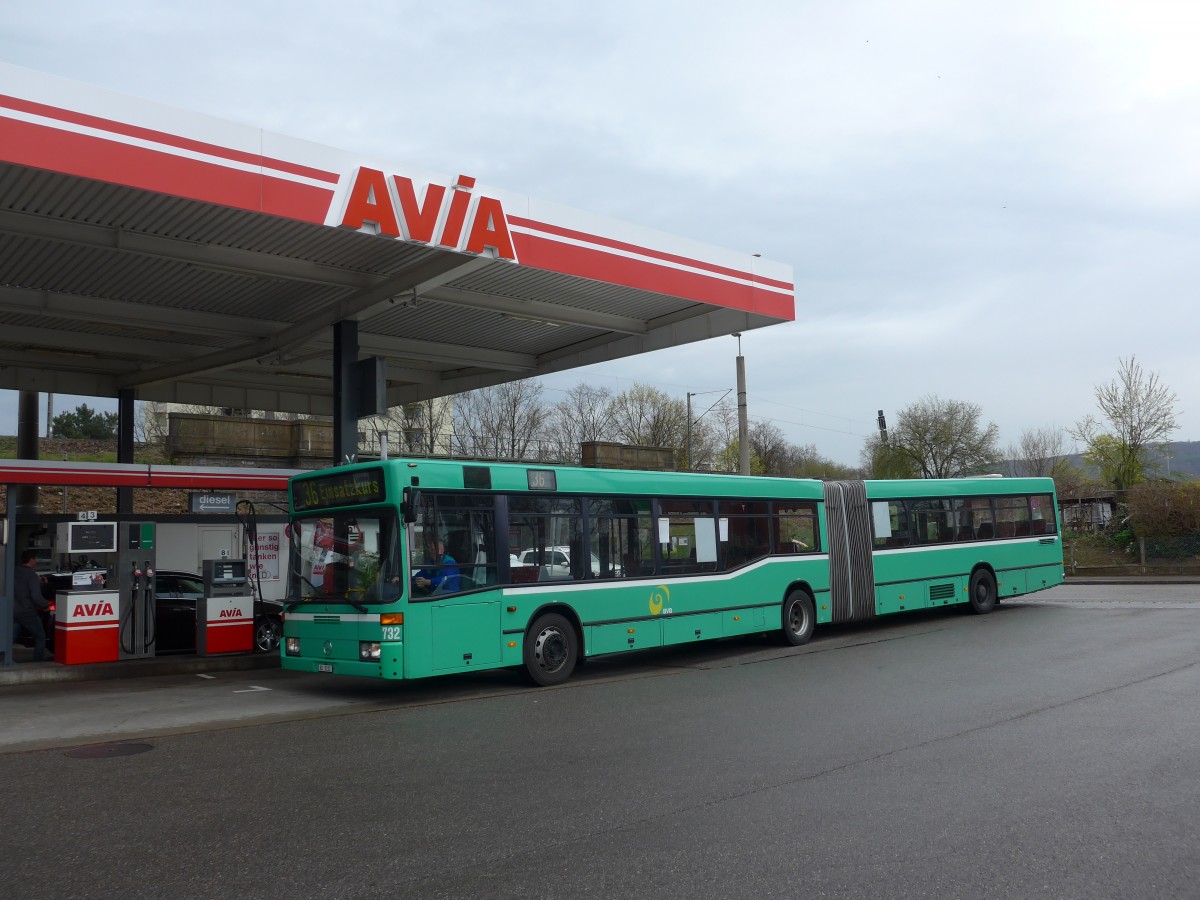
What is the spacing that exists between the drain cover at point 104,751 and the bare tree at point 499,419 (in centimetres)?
4166

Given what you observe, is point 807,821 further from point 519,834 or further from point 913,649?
point 913,649

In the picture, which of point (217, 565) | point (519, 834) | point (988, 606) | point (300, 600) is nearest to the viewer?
point (519, 834)

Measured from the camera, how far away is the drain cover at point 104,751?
847 centimetres

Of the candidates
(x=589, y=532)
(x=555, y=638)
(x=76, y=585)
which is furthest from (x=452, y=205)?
(x=76, y=585)

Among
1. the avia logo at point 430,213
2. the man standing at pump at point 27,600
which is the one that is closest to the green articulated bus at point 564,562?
the avia logo at point 430,213

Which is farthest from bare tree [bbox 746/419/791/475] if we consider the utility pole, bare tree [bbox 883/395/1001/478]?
the utility pole

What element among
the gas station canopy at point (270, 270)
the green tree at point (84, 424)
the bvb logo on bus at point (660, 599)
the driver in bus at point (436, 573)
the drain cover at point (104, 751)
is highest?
the green tree at point (84, 424)

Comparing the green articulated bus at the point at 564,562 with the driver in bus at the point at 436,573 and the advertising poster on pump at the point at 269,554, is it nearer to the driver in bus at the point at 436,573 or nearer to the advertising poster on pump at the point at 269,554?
the driver in bus at the point at 436,573

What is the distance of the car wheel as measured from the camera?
16375mm

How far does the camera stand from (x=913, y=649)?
1492 centimetres

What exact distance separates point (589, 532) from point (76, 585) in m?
7.77

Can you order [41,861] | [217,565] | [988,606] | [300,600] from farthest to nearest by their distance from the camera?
[988,606]
[217,565]
[300,600]
[41,861]

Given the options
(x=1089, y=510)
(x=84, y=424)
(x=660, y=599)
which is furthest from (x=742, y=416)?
(x=84, y=424)

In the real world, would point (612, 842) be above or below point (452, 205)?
below
